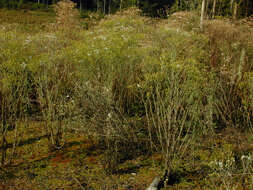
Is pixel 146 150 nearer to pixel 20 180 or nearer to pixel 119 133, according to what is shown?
pixel 119 133

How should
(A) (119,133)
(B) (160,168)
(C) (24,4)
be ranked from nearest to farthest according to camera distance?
1. (B) (160,168)
2. (A) (119,133)
3. (C) (24,4)

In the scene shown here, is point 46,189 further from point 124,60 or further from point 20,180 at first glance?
point 124,60

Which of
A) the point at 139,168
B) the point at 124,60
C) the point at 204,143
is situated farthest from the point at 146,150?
the point at 124,60

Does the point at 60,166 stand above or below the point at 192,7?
below

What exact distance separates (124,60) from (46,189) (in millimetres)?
2423

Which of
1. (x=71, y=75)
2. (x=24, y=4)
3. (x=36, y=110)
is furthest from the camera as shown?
(x=24, y=4)

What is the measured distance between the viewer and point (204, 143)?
411 centimetres

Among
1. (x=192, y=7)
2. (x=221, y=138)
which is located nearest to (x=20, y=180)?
(x=221, y=138)

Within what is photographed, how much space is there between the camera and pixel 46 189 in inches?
122

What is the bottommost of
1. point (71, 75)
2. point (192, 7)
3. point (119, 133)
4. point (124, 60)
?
point (119, 133)

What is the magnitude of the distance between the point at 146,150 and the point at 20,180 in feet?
5.90

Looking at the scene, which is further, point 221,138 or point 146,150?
point 221,138

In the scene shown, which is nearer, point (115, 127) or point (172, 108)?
point (172, 108)

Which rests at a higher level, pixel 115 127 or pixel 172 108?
pixel 172 108
